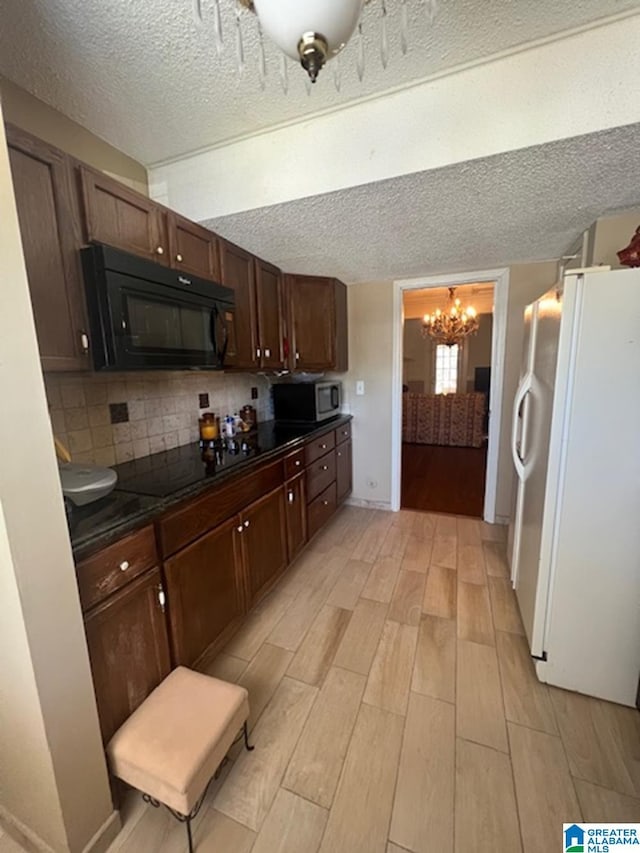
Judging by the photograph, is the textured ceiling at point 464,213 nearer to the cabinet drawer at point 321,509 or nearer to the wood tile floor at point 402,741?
the cabinet drawer at point 321,509

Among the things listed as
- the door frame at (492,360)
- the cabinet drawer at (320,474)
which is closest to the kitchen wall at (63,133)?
the cabinet drawer at (320,474)

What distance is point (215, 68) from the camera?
4.08ft

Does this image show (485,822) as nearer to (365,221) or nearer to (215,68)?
(365,221)

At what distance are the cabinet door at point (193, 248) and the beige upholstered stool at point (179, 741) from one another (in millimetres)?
1754

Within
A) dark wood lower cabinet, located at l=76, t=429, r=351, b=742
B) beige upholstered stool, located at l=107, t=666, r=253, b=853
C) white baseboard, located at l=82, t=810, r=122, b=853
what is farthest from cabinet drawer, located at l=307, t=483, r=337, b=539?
white baseboard, located at l=82, t=810, r=122, b=853

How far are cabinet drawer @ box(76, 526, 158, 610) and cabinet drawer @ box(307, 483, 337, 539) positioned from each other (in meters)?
1.45

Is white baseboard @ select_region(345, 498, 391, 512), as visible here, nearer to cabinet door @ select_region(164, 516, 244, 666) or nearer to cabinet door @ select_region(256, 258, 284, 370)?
cabinet door @ select_region(256, 258, 284, 370)

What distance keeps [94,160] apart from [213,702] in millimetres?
2237

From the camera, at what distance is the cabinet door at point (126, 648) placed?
110 centimetres

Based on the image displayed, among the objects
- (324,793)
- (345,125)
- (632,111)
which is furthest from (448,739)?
(345,125)

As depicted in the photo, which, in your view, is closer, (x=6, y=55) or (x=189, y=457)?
(x=6, y=55)

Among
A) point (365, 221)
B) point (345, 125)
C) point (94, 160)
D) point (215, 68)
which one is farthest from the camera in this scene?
point (365, 221)

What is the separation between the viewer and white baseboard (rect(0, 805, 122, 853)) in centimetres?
103

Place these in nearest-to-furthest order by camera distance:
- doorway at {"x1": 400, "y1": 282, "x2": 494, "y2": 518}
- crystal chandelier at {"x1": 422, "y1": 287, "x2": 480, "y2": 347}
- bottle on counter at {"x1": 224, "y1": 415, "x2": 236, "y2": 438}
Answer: bottle on counter at {"x1": 224, "y1": 415, "x2": 236, "y2": 438} → doorway at {"x1": 400, "y1": 282, "x2": 494, "y2": 518} → crystal chandelier at {"x1": 422, "y1": 287, "x2": 480, "y2": 347}
